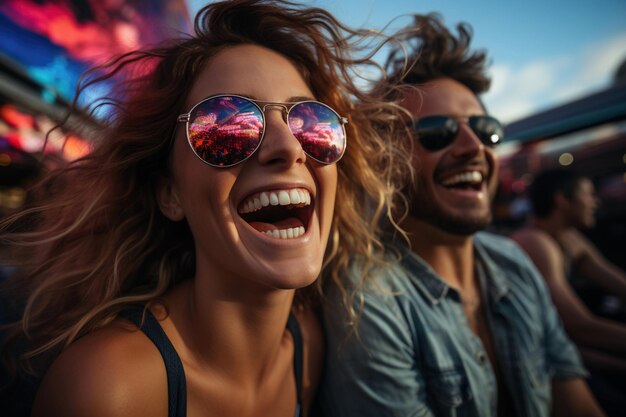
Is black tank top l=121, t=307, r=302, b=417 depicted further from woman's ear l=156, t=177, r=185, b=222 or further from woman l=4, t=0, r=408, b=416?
woman's ear l=156, t=177, r=185, b=222

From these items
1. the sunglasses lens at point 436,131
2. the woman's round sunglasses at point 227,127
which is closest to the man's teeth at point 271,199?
the woman's round sunglasses at point 227,127

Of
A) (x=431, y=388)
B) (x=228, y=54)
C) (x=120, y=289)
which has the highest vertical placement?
(x=228, y=54)

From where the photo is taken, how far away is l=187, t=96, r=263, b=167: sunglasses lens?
3.25ft

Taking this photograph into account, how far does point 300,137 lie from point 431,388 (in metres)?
1.24

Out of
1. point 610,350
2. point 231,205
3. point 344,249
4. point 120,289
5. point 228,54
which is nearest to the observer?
point 231,205

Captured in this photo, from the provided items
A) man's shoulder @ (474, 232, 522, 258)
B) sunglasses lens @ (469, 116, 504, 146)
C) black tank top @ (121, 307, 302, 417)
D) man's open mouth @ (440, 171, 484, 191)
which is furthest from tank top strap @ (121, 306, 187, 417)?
man's shoulder @ (474, 232, 522, 258)

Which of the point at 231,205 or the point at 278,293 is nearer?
the point at 231,205

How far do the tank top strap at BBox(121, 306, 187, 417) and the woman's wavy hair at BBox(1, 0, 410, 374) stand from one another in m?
0.16

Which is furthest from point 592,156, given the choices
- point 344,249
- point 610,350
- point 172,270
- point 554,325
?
point 172,270

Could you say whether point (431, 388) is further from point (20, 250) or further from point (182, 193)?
point (20, 250)

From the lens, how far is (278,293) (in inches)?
46.0

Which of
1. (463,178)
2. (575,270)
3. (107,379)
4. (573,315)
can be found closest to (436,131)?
(463,178)

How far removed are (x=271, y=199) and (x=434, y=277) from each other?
1.02m

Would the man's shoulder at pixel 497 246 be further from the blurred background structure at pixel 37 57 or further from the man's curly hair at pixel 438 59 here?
the blurred background structure at pixel 37 57
